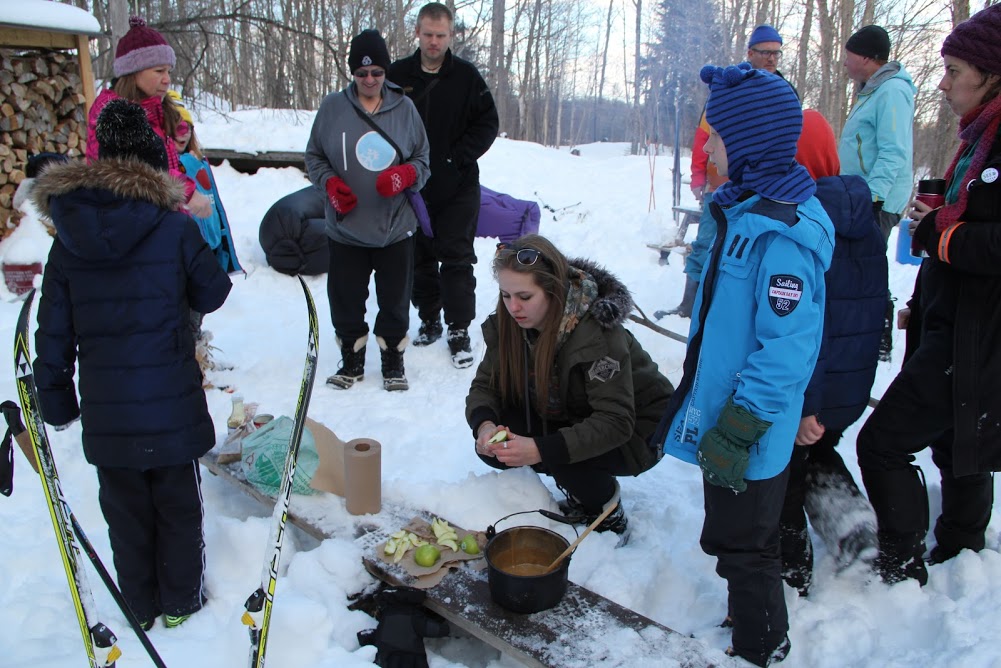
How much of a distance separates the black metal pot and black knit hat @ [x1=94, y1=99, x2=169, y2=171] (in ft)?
5.43

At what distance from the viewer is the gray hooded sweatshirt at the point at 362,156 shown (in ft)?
13.4

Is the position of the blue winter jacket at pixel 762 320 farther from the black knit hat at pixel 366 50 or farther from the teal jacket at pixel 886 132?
the black knit hat at pixel 366 50

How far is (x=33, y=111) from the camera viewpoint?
6078mm

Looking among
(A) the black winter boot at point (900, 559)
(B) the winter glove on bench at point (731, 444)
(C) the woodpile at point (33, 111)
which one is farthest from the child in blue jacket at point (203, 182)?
(C) the woodpile at point (33, 111)

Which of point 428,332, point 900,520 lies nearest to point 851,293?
point 900,520

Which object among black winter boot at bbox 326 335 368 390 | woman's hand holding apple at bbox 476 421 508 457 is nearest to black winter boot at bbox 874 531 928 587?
woman's hand holding apple at bbox 476 421 508 457

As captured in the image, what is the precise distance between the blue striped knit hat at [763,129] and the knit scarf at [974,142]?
1.83 feet

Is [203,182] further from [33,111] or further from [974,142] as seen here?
[33,111]

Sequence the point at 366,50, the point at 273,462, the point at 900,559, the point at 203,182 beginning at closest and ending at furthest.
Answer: the point at 900,559
the point at 273,462
the point at 203,182
the point at 366,50

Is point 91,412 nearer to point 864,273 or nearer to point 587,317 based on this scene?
point 587,317

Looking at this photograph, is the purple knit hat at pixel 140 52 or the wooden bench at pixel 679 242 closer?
the purple knit hat at pixel 140 52

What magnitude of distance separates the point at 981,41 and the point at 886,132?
1.98 m

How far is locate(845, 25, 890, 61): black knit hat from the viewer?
3932mm

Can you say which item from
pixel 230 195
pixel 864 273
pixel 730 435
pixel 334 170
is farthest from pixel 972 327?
pixel 230 195
